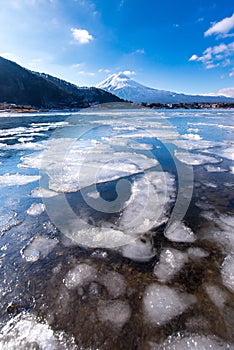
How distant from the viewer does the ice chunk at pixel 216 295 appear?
6.08ft

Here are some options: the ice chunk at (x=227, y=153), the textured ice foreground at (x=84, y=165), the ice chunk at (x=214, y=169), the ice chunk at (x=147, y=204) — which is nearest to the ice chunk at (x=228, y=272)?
the ice chunk at (x=147, y=204)

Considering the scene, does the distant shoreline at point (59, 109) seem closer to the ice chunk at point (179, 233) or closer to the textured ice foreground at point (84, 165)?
the textured ice foreground at point (84, 165)

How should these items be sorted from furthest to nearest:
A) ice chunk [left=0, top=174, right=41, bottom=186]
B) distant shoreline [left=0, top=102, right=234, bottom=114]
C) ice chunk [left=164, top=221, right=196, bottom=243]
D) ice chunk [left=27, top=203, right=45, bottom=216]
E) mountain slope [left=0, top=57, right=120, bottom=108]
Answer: mountain slope [left=0, top=57, right=120, bottom=108]
distant shoreline [left=0, top=102, right=234, bottom=114]
ice chunk [left=0, top=174, right=41, bottom=186]
ice chunk [left=27, top=203, right=45, bottom=216]
ice chunk [left=164, top=221, right=196, bottom=243]

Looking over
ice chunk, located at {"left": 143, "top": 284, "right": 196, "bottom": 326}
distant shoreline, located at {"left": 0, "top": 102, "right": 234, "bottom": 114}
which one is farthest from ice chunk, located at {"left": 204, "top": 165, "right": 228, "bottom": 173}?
distant shoreline, located at {"left": 0, "top": 102, "right": 234, "bottom": 114}

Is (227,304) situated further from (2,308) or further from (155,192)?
(155,192)

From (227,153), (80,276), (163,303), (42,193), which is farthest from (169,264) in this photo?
(227,153)

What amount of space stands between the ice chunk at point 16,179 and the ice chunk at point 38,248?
2463 mm

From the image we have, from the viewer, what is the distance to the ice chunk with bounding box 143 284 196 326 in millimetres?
1745

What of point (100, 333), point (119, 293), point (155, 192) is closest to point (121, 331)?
point (100, 333)

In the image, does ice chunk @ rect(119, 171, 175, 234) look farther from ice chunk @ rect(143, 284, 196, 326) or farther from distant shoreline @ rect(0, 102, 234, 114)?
distant shoreline @ rect(0, 102, 234, 114)

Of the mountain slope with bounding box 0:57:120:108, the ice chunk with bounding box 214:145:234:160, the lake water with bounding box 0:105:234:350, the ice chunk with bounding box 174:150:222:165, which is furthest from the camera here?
the mountain slope with bounding box 0:57:120:108

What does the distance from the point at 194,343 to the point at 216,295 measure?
0.56 meters

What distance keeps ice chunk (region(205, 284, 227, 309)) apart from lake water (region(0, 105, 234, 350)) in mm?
10

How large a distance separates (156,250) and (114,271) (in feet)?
2.04
